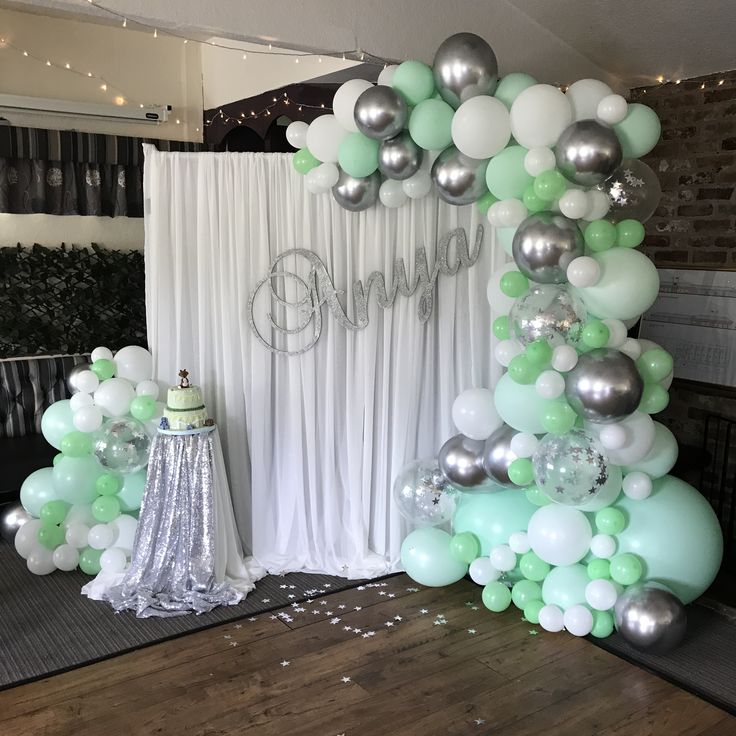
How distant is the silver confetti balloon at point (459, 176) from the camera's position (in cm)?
309

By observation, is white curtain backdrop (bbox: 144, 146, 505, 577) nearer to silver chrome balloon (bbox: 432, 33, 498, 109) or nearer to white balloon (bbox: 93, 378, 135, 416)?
white balloon (bbox: 93, 378, 135, 416)

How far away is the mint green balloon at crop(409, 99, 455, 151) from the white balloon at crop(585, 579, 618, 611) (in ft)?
5.79

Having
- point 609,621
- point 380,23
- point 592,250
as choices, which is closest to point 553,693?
point 609,621

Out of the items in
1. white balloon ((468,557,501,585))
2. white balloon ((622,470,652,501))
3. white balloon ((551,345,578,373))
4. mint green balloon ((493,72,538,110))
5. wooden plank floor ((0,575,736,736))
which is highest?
mint green balloon ((493,72,538,110))

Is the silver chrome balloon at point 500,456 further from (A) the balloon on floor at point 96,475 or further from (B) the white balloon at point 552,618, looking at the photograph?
(A) the balloon on floor at point 96,475

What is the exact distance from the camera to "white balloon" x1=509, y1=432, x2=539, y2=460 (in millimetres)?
3173

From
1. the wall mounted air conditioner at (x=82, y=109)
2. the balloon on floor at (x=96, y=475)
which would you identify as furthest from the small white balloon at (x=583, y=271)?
the wall mounted air conditioner at (x=82, y=109)

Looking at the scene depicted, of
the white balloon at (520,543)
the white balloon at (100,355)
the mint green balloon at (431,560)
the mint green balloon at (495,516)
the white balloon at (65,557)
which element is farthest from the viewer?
the white balloon at (100,355)

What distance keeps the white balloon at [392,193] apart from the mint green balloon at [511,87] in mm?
555

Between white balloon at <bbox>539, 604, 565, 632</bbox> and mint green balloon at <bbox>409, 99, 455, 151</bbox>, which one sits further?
white balloon at <bbox>539, 604, 565, 632</bbox>

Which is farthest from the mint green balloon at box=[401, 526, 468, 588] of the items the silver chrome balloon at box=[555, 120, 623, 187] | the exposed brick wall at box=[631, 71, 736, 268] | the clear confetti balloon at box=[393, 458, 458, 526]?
the exposed brick wall at box=[631, 71, 736, 268]

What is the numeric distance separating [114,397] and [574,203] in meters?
2.15

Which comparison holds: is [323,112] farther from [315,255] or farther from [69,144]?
[69,144]

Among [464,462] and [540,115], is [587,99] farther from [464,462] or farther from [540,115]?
[464,462]
